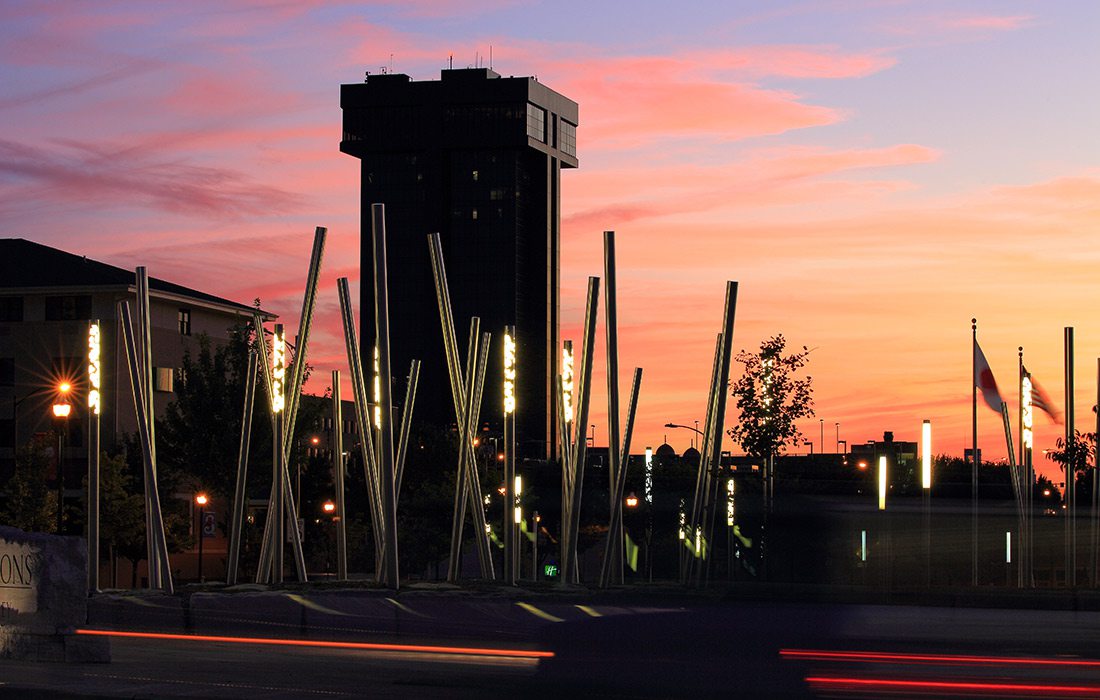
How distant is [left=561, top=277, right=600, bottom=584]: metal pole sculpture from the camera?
32.9 metres

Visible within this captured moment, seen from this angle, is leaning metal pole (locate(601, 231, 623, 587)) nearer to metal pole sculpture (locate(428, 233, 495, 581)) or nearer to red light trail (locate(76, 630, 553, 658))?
metal pole sculpture (locate(428, 233, 495, 581))

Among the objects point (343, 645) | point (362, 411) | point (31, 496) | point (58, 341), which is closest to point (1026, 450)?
point (362, 411)

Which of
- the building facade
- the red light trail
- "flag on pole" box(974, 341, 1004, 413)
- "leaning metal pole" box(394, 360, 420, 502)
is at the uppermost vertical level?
the building facade

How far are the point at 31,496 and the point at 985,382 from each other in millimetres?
40470

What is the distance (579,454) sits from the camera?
32906 millimetres

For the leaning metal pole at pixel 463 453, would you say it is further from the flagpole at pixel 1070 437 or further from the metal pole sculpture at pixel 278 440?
the flagpole at pixel 1070 437

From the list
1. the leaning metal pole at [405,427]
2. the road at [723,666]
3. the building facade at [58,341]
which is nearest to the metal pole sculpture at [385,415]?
the leaning metal pole at [405,427]

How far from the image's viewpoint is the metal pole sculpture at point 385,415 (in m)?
29.2

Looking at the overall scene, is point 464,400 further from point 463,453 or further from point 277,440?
point 277,440

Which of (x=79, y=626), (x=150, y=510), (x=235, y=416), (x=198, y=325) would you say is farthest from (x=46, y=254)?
(x=79, y=626)

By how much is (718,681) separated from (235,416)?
47.1 metres

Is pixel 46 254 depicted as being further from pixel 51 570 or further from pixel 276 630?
pixel 51 570


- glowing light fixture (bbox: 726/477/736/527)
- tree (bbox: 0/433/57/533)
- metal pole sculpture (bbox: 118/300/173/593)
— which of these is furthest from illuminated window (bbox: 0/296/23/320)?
metal pole sculpture (bbox: 118/300/173/593)

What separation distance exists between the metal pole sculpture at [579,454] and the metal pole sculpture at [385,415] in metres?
4.46
